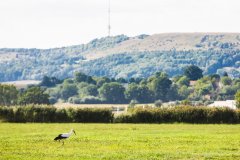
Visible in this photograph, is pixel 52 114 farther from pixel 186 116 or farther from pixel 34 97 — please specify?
pixel 34 97

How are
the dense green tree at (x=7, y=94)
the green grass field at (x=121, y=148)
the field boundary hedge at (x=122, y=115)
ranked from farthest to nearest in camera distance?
the dense green tree at (x=7, y=94) < the field boundary hedge at (x=122, y=115) < the green grass field at (x=121, y=148)

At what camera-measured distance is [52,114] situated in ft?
216

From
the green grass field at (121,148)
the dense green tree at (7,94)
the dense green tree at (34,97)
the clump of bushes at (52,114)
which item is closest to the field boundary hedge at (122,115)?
the clump of bushes at (52,114)

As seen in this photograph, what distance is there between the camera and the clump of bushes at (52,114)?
65.1 metres

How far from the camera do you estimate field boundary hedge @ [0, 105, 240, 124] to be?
213 ft

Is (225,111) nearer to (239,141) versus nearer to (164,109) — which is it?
(164,109)

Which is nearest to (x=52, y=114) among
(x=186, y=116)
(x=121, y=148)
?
(x=186, y=116)

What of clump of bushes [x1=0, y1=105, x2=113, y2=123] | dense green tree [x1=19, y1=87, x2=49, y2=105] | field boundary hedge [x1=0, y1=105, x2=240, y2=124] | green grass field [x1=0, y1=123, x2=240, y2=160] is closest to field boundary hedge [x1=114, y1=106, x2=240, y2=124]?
field boundary hedge [x1=0, y1=105, x2=240, y2=124]

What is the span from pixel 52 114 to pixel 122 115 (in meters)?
5.87

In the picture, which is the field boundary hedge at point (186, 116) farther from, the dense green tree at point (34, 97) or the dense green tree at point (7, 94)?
the dense green tree at point (7, 94)

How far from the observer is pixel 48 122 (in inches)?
2532

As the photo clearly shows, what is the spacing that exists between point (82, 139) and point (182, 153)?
844 centimetres

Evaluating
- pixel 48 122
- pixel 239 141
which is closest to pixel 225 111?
pixel 48 122

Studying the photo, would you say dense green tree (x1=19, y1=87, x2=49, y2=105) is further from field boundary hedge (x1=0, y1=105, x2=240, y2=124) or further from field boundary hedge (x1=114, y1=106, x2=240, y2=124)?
field boundary hedge (x1=114, y1=106, x2=240, y2=124)
